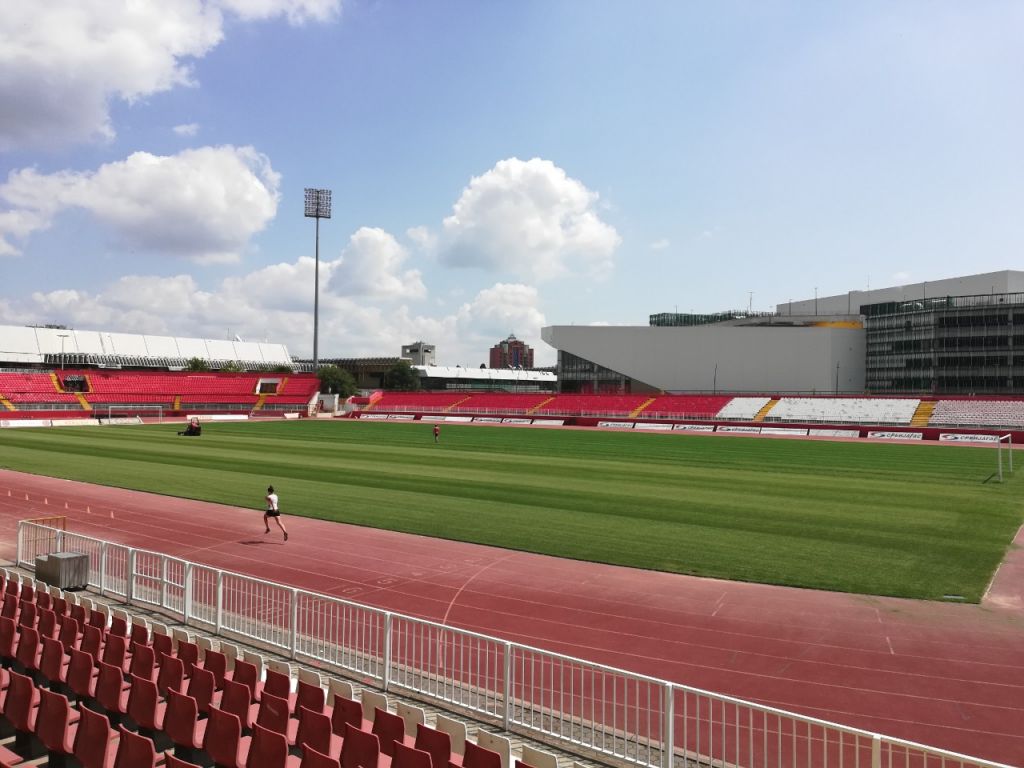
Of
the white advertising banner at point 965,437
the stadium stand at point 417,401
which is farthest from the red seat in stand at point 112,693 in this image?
the stadium stand at point 417,401

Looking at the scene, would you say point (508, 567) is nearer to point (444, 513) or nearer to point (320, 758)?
point (444, 513)

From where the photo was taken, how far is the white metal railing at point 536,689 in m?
7.14

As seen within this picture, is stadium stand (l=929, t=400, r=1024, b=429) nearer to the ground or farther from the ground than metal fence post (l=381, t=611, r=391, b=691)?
farther from the ground

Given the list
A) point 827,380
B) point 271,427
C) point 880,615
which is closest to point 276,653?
point 880,615

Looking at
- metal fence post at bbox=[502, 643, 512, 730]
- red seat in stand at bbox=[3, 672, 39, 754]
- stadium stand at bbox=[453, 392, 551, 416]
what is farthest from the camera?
stadium stand at bbox=[453, 392, 551, 416]

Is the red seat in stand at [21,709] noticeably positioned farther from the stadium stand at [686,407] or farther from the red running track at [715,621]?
the stadium stand at [686,407]

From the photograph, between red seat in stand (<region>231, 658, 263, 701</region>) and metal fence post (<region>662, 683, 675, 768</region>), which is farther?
red seat in stand (<region>231, 658, 263, 701</region>)

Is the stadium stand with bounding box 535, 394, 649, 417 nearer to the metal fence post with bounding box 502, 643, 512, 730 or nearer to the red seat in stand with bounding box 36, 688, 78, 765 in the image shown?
the metal fence post with bounding box 502, 643, 512, 730

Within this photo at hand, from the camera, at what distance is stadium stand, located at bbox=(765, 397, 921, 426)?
66.6 m

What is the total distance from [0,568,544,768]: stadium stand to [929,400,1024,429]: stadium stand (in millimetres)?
67675

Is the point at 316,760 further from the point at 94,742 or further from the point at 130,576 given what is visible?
the point at 130,576

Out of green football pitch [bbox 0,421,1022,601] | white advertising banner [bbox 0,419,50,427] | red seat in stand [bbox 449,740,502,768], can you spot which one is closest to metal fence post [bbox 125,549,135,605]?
green football pitch [bbox 0,421,1022,601]

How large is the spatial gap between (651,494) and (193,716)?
21.9m

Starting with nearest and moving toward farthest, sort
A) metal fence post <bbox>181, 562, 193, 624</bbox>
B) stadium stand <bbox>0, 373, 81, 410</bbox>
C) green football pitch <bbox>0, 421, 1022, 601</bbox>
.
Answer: metal fence post <bbox>181, 562, 193, 624</bbox>
green football pitch <bbox>0, 421, 1022, 601</bbox>
stadium stand <bbox>0, 373, 81, 410</bbox>
